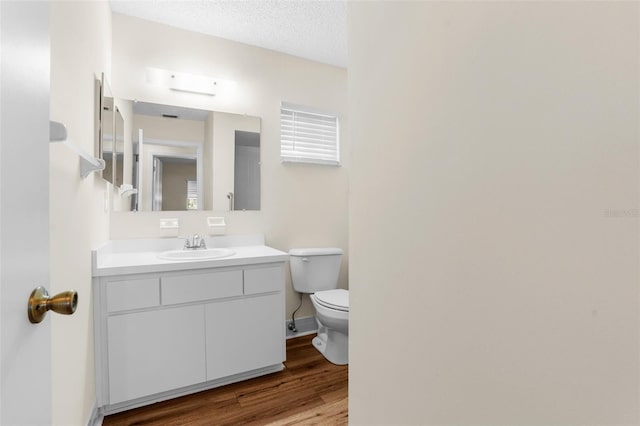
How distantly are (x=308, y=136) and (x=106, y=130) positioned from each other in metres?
1.53

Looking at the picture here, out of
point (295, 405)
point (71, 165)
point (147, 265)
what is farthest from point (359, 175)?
point (295, 405)

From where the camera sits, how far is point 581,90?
40cm

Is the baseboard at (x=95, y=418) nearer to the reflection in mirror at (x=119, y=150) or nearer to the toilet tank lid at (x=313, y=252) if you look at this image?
the reflection in mirror at (x=119, y=150)

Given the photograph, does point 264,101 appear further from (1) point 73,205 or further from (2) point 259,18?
(1) point 73,205

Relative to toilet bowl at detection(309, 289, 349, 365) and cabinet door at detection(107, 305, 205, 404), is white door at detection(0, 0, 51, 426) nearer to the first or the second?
cabinet door at detection(107, 305, 205, 404)

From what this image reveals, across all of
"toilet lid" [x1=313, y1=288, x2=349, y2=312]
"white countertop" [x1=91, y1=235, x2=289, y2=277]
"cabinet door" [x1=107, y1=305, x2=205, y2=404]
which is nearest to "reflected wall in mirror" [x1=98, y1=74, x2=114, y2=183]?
"white countertop" [x1=91, y1=235, x2=289, y2=277]

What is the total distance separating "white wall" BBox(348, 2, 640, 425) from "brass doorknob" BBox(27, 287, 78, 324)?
0.67 m

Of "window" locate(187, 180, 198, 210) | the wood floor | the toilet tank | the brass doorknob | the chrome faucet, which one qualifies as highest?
"window" locate(187, 180, 198, 210)

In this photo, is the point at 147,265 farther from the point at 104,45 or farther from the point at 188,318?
the point at 104,45

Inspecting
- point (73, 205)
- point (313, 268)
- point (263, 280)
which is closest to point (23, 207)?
point (73, 205)

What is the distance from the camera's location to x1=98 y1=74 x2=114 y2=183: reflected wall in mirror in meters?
1.68

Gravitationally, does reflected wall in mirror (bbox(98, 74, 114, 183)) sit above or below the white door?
above

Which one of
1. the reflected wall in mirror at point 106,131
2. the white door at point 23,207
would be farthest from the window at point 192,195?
the white door at point 23,207

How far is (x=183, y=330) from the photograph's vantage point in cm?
172
